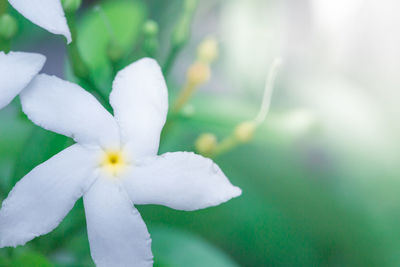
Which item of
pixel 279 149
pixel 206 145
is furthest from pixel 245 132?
pixel 279 149

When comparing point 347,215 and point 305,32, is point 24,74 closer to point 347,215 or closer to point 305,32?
point 347,215

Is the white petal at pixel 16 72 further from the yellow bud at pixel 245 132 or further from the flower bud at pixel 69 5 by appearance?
the yellow bud at pixel 245 132

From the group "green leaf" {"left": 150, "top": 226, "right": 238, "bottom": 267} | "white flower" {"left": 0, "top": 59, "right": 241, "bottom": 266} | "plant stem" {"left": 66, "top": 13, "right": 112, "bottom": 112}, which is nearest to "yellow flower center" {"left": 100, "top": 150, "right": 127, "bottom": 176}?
"white flower" {"left": 0, "top": 59, "right": 241, "bottom": 266}

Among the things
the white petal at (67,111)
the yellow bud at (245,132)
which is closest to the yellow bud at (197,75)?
the yellow bud at (245,132)

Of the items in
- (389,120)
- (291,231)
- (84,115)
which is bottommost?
(291,231)

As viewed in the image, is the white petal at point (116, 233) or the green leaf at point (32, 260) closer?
the white petal at point (116, 233)

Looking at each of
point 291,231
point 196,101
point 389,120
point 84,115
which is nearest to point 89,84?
point 84,115
